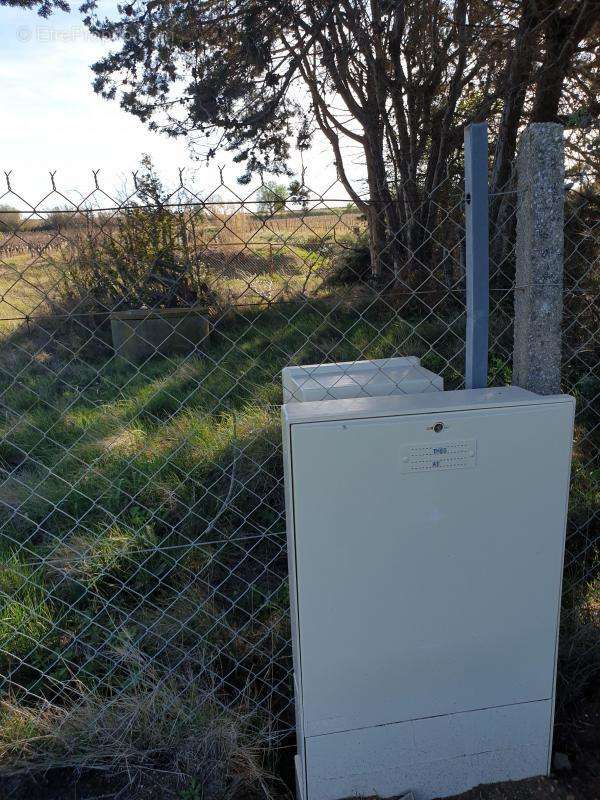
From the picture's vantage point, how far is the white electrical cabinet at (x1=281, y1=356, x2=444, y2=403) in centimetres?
180

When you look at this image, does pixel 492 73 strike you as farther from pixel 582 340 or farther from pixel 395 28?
pixel 582 340

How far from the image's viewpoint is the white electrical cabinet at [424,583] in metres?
1.50

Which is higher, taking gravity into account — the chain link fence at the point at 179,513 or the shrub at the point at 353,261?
the shrub at the point at 353,261

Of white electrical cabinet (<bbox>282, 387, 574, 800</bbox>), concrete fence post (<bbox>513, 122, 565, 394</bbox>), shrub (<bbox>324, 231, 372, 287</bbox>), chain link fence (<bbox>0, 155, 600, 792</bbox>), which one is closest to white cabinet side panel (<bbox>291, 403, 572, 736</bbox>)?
white electrical cabinet (<bbox>282, 387, 574, 800</bbox>)

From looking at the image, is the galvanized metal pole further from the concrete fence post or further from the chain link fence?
the chain link fence

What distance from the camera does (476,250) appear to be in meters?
1.66

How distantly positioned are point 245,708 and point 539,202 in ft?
5.78

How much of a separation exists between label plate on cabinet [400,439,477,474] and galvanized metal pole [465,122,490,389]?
0.99 feet

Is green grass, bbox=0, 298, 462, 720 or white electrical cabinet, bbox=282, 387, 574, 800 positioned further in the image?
green grass, bbox=0, 298, 462, 720

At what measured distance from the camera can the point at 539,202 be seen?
1.68 meters

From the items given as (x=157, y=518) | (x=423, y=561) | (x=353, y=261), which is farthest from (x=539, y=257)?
(x=353, y=261)

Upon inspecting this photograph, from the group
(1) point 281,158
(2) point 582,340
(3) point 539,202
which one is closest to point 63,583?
(3) point 539,202

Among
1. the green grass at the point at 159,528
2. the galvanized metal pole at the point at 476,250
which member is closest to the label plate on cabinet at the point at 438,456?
the galvanized metal pole at the point at 476,250

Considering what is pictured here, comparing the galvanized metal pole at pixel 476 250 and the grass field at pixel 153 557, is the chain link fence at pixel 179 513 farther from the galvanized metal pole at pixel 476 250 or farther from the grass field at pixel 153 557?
the galvanized metal pole at pixel 476 250
